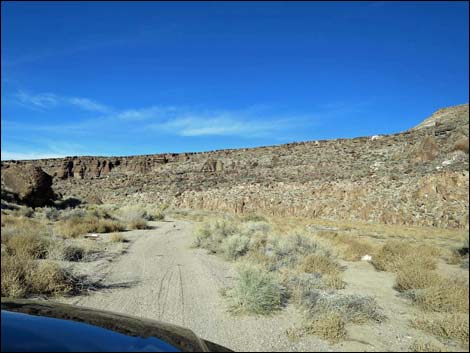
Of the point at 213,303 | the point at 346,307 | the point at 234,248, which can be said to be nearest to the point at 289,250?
the point at 234,248

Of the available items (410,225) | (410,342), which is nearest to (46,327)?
(410,342)

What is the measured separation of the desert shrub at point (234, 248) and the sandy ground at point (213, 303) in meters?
0.49

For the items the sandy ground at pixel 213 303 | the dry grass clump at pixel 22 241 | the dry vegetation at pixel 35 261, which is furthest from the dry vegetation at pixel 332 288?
the dry grass clump at pixel 22 241

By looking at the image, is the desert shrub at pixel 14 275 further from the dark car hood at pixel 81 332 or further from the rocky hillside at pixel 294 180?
the rocky hillside at pixel 294 180

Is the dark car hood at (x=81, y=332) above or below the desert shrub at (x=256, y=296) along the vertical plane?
above

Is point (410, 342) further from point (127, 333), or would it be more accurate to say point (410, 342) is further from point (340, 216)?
point (340, 216)

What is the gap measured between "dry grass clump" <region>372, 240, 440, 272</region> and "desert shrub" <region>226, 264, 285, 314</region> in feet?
16.1

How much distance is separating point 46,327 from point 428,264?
36.3 feet

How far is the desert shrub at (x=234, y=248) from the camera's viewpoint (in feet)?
46.7

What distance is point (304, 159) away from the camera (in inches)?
1992

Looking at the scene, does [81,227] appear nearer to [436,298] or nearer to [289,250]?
[289,250]

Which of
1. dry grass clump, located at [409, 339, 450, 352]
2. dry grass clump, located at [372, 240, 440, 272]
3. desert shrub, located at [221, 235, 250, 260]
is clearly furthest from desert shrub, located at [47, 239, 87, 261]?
dry grass clump, located at [372, 240, 440, 272]

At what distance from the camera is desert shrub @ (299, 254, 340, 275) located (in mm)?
11570

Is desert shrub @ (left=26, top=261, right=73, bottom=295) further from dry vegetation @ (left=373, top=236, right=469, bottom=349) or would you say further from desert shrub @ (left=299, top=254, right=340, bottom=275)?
dry vegetation @ (left=373, top=236, right=469, bottom=349)
